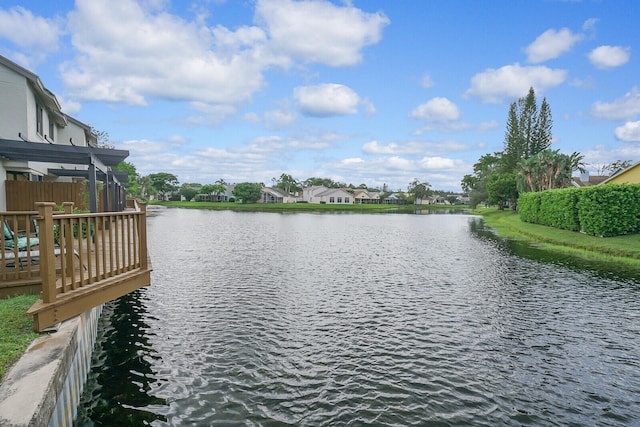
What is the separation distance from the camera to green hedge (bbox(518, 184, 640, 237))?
2022 cm

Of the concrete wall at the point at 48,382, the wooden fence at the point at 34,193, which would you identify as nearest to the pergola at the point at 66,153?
the wooden fence at the point at 34,193

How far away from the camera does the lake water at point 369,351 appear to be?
5305 mm

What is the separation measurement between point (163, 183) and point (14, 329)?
135 m

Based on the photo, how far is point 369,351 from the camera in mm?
7375

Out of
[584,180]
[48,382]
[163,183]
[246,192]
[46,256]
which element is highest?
[163,183]

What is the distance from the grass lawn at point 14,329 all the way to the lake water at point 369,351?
1382 millimetres

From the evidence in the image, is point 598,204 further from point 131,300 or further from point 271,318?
point 131,300

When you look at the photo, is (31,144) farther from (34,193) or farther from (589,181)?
(589,181)

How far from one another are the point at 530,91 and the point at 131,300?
67883mm

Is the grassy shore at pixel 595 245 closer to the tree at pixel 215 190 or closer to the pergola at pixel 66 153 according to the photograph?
the pergola at pixel 66 153

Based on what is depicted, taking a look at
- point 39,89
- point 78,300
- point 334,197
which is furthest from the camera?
point 334,197

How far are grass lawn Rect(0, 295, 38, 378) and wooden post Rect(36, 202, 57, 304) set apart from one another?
1.63 ft

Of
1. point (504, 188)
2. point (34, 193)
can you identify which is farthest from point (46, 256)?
point (504, 188)

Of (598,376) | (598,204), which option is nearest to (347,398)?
(598,376)
